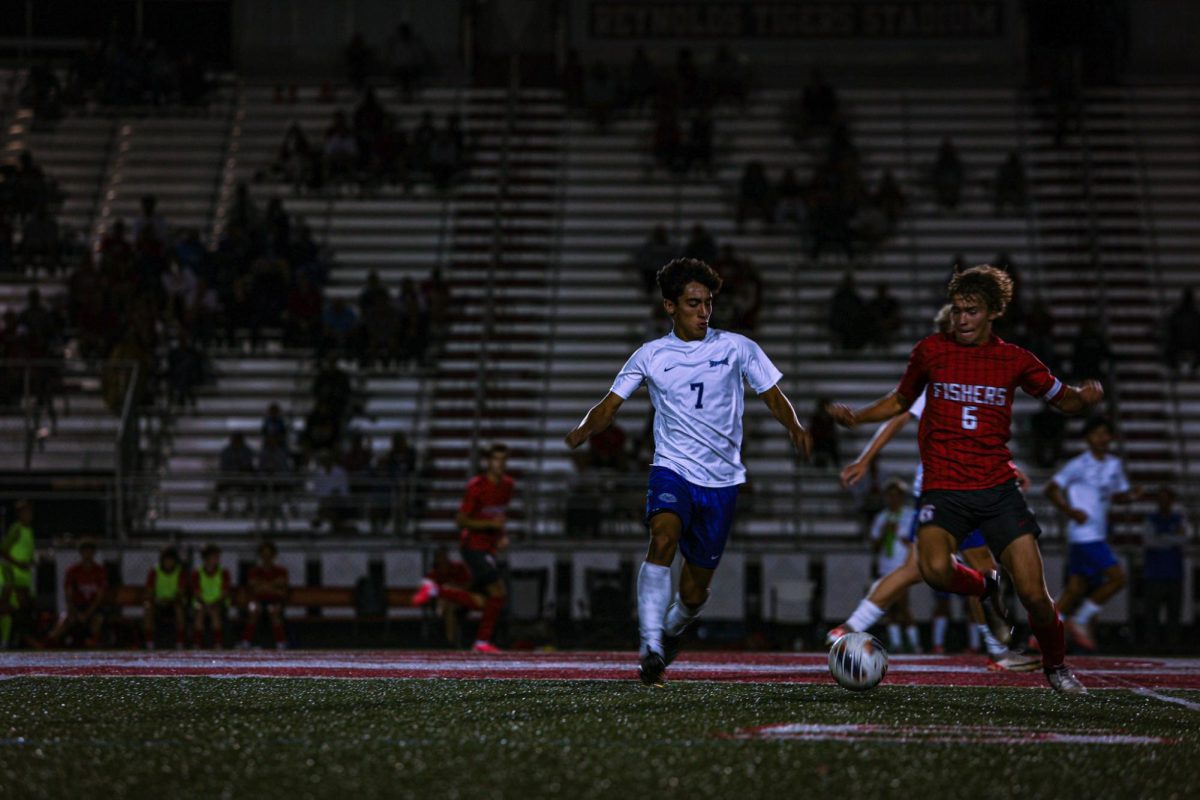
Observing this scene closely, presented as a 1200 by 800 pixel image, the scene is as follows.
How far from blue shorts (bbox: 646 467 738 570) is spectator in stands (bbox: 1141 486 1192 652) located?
1163 centimetres

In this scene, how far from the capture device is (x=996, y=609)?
8.59 metres

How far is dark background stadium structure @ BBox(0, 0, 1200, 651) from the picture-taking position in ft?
64.1

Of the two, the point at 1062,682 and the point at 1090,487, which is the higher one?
the point at 1090,487

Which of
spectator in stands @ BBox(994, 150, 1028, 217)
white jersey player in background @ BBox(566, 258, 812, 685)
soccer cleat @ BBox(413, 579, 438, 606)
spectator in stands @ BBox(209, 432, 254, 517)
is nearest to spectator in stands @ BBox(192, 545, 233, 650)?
spectator in stands @ BBox(209, 432, 254, 517)

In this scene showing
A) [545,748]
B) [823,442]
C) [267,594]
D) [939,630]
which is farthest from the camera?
[823,442]

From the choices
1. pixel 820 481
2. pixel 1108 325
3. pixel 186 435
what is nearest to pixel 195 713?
pixel 820 481

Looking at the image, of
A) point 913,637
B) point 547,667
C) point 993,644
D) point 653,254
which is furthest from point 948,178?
point 547,667

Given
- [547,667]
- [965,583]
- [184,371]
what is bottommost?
[547,667]

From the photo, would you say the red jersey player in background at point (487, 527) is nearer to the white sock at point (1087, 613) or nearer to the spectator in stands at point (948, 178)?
the white sock at point (1087, 613)

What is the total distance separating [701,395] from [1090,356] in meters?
14.5

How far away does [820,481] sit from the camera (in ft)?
67.5

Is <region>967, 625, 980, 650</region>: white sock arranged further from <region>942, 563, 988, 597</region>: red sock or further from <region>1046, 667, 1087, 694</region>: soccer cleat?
<region>942, 563, 988, 597</region>: red sock

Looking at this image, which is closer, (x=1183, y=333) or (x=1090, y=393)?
(x=1090, y=393)

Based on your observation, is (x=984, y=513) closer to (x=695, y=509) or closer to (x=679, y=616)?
(x=695, y=509)
